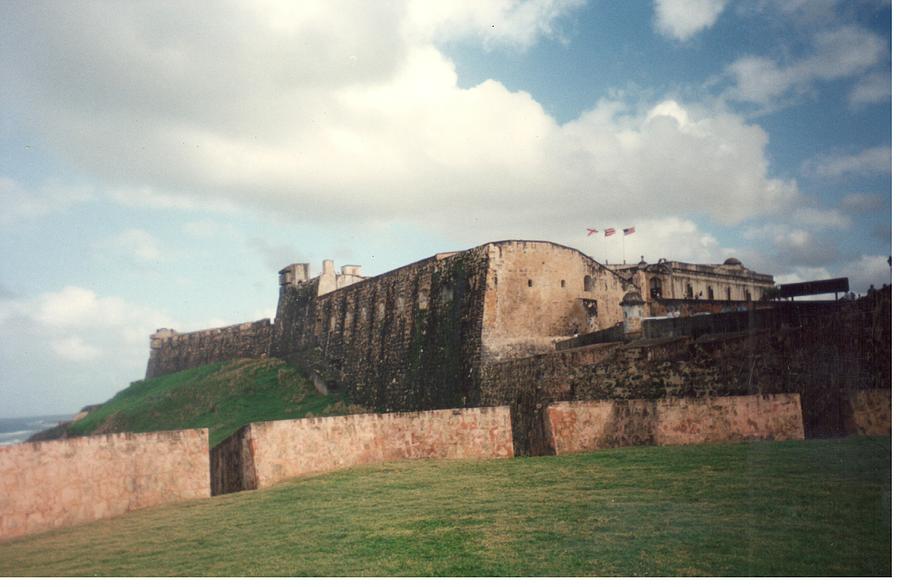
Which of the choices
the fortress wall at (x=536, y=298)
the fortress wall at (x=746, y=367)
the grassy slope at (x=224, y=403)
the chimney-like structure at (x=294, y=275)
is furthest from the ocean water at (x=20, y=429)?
the fortress wall at (x=746, y=367)

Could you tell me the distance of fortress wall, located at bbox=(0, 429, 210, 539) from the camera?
6.61 meters

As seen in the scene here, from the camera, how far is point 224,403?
89.2ft

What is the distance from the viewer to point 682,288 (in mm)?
36188

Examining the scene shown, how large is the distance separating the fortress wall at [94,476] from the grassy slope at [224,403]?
46.1 ft

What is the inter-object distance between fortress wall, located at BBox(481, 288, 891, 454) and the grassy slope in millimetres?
12000

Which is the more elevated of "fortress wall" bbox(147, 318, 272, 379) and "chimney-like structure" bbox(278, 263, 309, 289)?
"chimney-like structure" bbox(278, 263, 309, 289)

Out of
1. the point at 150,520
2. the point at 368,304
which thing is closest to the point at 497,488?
the point at 150,520

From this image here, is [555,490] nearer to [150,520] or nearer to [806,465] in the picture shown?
[806,465]

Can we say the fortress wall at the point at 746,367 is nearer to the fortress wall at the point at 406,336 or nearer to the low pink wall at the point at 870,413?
the low pink wall at the point at 870,413

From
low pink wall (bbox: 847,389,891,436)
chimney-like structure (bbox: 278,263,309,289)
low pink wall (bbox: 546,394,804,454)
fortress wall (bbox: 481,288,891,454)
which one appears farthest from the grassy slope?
low pink wall (bbox: 847,389,891,436)

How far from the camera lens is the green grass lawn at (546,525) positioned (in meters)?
4.89

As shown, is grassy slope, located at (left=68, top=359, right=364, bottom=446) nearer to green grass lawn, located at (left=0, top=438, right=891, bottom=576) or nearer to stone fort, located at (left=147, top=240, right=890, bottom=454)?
stone fort, located at (left=147, top=240, right=890, bottom=454)
